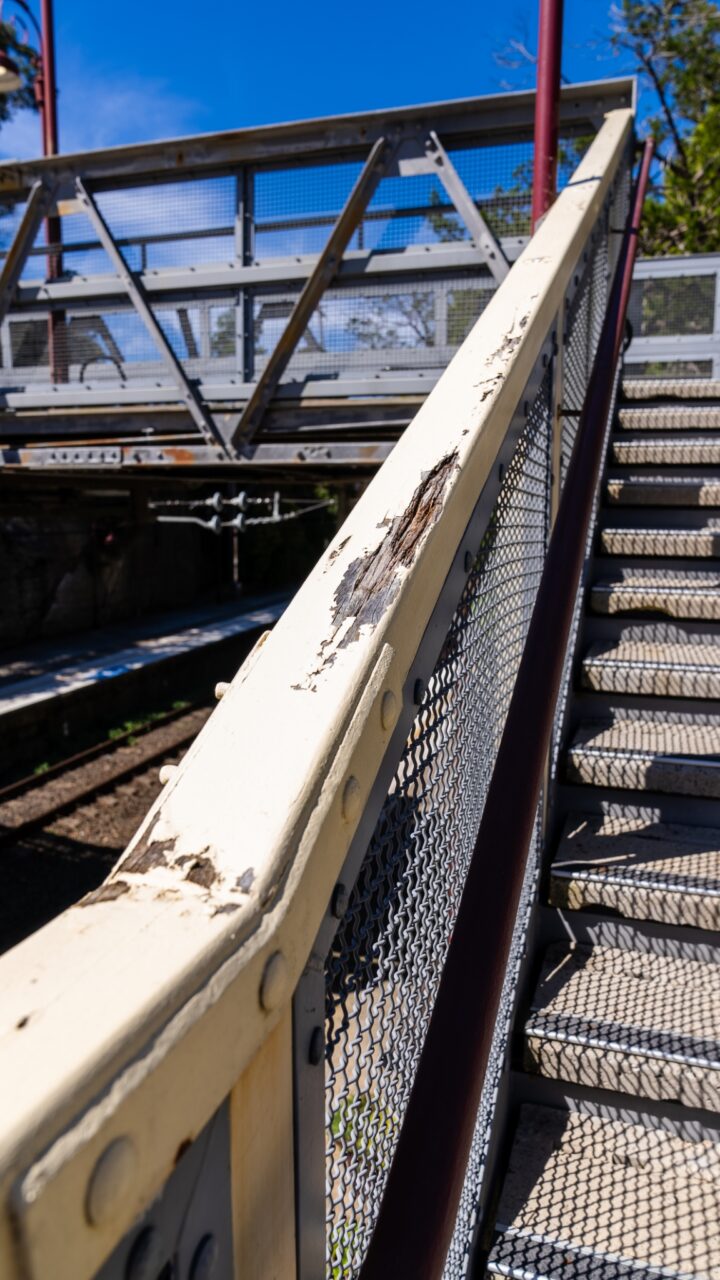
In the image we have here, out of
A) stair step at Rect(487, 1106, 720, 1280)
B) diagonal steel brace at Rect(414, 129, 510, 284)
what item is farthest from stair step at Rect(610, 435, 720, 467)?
stair step at Rect(487, 1106, 720, 1280)

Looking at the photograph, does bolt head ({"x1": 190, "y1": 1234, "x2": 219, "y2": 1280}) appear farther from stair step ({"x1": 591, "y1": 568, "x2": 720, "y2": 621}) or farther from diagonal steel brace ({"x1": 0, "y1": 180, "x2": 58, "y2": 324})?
diagonal steel brace ({"x1": 0, "y1": 180, "x2": 58, "y2": 324})

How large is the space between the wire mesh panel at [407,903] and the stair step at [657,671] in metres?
1.16

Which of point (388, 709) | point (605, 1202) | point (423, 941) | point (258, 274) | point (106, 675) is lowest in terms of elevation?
point (106, 675)

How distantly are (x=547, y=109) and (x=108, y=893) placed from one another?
4.62m

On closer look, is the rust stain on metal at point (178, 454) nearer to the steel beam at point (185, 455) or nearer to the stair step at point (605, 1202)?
the steel beam at point (185, 455)

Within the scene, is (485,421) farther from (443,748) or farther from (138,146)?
(138,146)

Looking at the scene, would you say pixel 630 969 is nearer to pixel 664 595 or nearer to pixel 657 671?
pixel 657 671

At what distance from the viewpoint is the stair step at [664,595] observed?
3.10 m

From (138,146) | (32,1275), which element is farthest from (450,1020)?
(138,146)

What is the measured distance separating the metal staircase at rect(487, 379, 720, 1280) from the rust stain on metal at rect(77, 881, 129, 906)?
4.58ft

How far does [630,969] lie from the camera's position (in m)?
2.19

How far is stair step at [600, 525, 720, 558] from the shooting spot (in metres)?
3.35

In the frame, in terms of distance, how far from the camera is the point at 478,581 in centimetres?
141

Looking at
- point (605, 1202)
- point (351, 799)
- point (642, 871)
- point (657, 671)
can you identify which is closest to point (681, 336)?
point (657, 671)
